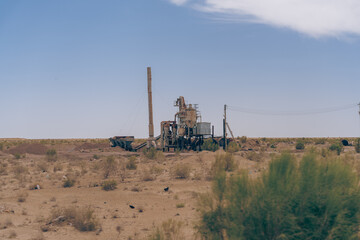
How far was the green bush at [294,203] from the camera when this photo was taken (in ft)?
20.1

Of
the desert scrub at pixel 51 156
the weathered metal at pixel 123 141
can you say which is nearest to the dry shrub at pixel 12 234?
the desert scrub at pixel 51 156

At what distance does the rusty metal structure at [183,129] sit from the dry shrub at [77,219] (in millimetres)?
31602

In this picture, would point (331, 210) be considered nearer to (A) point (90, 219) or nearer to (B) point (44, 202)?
(A) point (90, 219)

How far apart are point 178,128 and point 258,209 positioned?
3767 centimetres

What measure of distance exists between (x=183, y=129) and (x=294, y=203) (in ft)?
123

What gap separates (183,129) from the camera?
43.7 m

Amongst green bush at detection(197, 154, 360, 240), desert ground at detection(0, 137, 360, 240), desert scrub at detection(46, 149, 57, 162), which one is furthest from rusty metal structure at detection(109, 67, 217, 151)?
green bush at detection(197, 154, 360, 240)

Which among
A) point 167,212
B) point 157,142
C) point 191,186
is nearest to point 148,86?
point 157,142

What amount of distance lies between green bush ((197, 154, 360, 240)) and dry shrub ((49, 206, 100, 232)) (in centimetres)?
571

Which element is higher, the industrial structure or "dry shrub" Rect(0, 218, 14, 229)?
the industrial structure

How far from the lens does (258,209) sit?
621 centimetres

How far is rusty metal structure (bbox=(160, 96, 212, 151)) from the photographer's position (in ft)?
143

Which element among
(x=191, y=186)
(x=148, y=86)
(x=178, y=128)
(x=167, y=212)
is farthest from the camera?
(x=148, y=86)

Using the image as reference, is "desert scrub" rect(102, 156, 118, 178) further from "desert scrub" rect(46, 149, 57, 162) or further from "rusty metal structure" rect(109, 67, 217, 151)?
"rusty metal structure" rect(109, 67, 217, 151)
